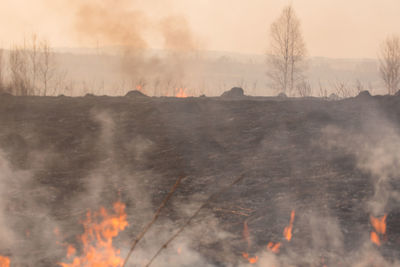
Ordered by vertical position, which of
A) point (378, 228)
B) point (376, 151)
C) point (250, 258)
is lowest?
point (250, 258)

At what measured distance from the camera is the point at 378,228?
5656 mm

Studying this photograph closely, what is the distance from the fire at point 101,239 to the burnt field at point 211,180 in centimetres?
3

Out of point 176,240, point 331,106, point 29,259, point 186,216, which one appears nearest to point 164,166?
point 186,216

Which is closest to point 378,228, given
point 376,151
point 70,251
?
point 376,151

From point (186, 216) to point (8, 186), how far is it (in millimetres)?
3170

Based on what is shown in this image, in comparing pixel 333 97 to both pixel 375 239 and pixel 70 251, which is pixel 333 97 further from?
pixel 70 251

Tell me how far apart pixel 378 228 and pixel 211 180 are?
259cm

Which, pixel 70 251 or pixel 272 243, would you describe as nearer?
pixel 70 251

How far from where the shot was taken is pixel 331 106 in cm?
988

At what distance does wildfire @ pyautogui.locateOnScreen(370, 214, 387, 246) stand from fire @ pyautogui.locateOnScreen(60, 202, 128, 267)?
307 centimetres

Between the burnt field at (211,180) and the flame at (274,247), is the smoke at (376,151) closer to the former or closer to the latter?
the burnt field at (211,180)

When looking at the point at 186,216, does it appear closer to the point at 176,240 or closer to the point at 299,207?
the point at 176,240

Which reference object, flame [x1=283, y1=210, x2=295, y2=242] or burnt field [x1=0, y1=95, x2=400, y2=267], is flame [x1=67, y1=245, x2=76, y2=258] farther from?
flame [x1=283, y1=210, x2=295, y2=242]

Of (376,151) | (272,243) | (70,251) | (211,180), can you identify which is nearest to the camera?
(70,251)
